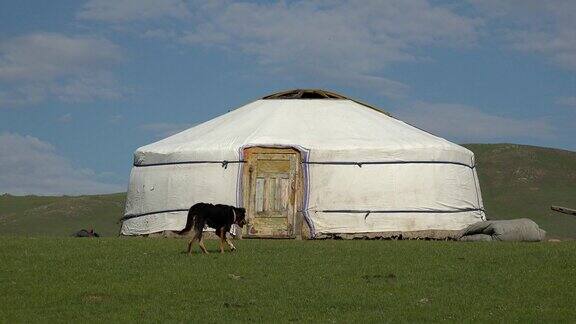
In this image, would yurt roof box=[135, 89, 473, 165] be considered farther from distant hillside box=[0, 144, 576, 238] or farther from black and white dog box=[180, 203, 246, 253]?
distant hillside box=[0, 144, 576, 238]

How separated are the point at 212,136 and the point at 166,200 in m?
1.57

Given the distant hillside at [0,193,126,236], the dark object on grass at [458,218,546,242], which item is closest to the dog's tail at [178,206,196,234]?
the dark object on grass at [458,218,546,242]

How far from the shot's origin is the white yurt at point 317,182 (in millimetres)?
20156

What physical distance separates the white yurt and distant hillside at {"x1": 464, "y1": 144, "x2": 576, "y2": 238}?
17023mm

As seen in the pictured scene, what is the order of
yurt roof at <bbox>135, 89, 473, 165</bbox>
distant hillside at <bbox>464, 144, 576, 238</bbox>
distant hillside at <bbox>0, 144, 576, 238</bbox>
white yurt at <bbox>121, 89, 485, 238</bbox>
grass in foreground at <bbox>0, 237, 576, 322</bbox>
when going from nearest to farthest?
grass in foreground at <bbox>0, 237, 576, 322</bbox>, white yurt at <bbox>121, 89, 485, 238</bbox>, yurt roof at <bbox>135, 89, 473, 165</bbox>, distant hillside at <bbox>0, 144, 576, 238</bbox>, distant hillside at <bbox>464, 144, 576, 238</bbox>

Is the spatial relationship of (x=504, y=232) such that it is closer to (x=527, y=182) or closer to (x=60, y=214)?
(x=60, y=214)

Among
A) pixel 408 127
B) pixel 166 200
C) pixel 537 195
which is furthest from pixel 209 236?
pixel 537 195

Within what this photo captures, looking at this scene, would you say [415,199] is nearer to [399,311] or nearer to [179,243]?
[179,243]

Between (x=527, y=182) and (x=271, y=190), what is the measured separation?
29.7 m

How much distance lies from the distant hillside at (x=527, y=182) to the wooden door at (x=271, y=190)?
18238mm

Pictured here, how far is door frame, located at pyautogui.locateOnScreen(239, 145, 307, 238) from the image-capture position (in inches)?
794

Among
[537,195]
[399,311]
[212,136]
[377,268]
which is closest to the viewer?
[399,311]

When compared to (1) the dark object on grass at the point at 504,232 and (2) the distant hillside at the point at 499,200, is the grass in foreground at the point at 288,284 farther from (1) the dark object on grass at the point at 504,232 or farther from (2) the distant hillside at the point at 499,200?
(2) the distant hillside at the point at 499,200

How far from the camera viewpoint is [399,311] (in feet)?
34.7
